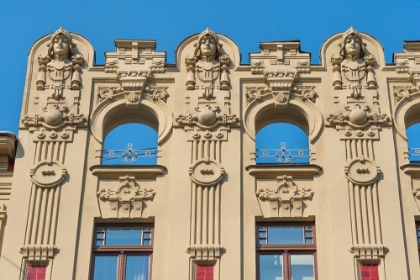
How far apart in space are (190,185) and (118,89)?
13.2 ft

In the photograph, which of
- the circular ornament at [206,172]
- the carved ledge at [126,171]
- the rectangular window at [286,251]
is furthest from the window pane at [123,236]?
the rectangular window at [286,251]

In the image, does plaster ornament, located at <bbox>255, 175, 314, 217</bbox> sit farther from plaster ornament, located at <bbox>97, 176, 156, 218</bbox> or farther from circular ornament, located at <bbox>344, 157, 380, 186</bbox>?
plaster ornament, located at <bbox>97, 176, 156, 218</bbox>

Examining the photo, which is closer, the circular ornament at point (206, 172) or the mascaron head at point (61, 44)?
the circular ornament at point (206, 172)

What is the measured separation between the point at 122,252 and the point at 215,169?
327 cm

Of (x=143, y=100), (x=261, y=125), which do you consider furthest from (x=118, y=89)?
(x=261, y=125)

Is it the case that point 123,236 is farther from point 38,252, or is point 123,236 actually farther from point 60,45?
point 60,45

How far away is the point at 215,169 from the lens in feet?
83.6

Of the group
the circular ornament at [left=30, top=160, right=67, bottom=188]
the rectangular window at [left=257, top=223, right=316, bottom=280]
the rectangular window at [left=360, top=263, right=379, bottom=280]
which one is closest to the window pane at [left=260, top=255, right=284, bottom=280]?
the rectangular window at [left=257, top=223, right=316, bottom=280]

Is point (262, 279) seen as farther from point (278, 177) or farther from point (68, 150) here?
point (68, 150)

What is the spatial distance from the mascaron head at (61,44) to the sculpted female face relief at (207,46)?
380 centimetres

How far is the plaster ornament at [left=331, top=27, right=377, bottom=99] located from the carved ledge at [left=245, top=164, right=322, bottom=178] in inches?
110

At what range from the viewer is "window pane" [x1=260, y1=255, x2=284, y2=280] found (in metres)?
24.2

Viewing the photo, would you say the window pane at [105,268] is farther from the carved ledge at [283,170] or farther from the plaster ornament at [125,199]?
the carved ledge at [283,170]

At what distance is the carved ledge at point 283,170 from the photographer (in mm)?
25484
